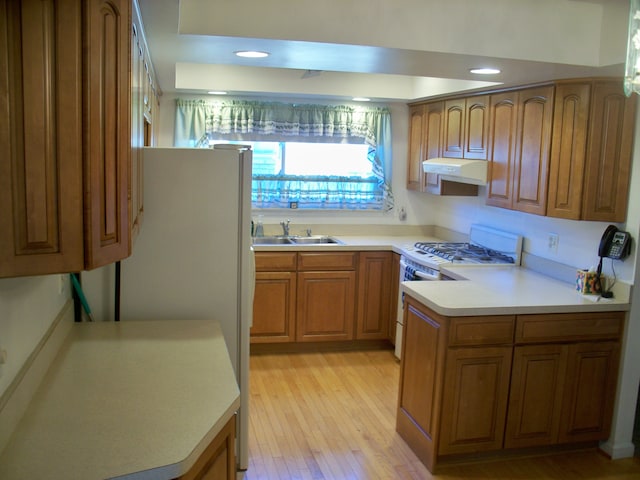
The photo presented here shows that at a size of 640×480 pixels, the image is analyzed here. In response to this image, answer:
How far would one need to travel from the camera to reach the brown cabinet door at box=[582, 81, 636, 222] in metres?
3.20

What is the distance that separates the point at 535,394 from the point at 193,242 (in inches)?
77.9

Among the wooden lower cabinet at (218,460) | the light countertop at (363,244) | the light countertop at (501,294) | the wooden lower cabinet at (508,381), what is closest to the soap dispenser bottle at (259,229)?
the light countertop at (363,244)

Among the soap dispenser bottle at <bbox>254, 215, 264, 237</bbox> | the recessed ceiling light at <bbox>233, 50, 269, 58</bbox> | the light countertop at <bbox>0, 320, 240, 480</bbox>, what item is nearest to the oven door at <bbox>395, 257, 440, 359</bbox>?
the soap dispenser bottle at <bbox>254, 215, 264, 237</bbox>

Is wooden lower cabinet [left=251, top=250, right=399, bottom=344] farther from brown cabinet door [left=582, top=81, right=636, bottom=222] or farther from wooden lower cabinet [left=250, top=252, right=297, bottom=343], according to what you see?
brown cabinet door [left=582, top=81, right=636, bottom=222]

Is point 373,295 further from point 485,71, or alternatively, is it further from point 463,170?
point 485,71

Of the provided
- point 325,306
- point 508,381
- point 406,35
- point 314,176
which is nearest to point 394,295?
point 325,306

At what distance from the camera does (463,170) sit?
4074 mm

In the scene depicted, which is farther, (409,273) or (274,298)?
(274,298)

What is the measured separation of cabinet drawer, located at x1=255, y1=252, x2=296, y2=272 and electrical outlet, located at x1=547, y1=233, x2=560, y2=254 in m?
1.89

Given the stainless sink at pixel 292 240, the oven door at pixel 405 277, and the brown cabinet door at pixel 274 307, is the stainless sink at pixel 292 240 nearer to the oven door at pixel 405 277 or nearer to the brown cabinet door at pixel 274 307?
the brown cabinet door at pixel 274 307

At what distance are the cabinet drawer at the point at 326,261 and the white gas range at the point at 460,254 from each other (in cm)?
43

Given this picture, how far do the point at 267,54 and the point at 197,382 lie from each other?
1.68 metres

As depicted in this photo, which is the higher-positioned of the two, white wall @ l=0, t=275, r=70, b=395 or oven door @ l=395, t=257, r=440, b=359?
white wall @ l=0, t=275, r=70, b=395

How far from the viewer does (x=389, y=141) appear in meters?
5.32
